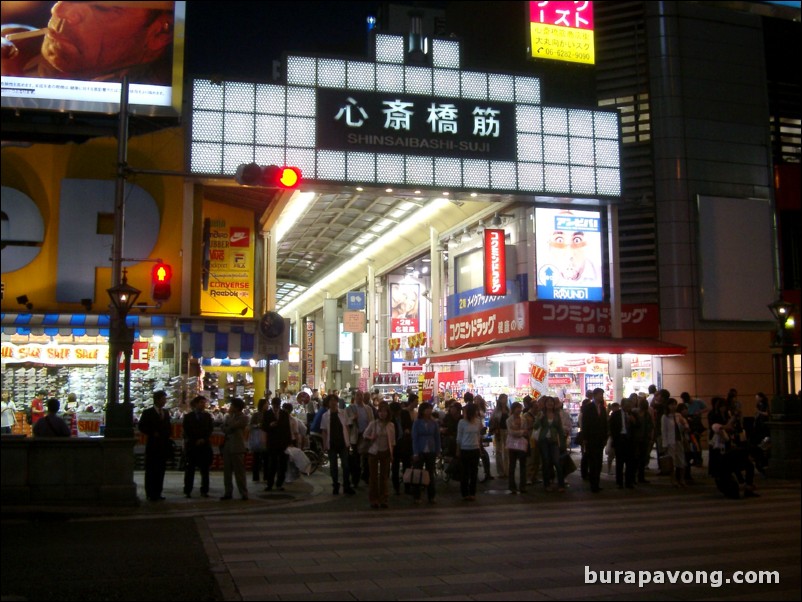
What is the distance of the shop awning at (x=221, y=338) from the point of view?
22.1 m

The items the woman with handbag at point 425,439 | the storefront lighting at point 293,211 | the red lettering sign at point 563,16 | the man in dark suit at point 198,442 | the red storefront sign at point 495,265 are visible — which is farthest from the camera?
the red lettering sign at point 563,16

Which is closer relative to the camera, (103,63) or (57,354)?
(103,63)

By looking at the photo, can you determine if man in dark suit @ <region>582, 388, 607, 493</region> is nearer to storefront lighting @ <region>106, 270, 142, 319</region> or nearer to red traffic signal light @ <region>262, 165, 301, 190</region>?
red traffic signal light @ <region>262, 165, 301, 190</region>

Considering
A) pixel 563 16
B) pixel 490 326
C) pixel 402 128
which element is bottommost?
pixel 490 326

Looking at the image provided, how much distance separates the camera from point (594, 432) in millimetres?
16203

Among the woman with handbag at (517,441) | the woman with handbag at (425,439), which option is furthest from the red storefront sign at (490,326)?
the woman with handbag at (425,439)

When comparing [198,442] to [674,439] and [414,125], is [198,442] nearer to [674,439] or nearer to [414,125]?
[674,439]

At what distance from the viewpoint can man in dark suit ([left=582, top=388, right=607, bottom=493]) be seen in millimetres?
15930

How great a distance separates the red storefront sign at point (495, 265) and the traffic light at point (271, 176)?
1425 cm

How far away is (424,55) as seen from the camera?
81.0 ft

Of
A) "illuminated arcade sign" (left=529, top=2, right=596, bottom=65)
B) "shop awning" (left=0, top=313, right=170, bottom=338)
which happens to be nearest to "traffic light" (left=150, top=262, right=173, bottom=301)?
"shop awning" (left=0, top=313, right=170, bottom=338)

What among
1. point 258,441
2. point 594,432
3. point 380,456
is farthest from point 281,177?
point 594,432

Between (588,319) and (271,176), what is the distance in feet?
52.3

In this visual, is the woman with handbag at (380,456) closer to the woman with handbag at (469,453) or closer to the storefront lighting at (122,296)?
the woman with handbag at (469,453)
